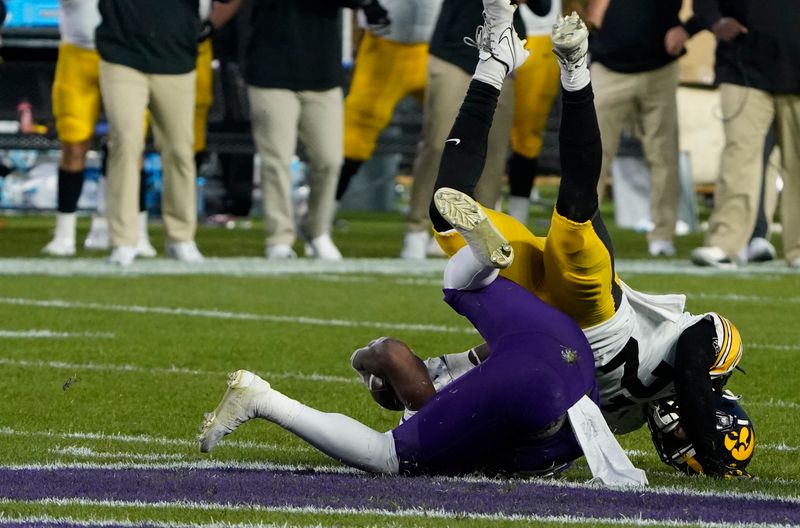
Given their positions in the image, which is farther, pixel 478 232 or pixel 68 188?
pixel 68 188

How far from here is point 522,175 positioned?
1247 cm

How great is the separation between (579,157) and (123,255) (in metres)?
6.18

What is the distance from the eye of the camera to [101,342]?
7461 millimetres

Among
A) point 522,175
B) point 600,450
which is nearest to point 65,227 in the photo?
point 522,175

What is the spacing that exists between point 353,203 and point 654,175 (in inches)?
365

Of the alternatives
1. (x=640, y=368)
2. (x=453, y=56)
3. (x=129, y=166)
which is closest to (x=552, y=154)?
(x=453, y=56)

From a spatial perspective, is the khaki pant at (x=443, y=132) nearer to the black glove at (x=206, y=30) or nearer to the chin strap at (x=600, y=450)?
the black glove at (x=206, y=30)

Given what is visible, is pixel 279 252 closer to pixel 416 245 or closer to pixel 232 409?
pixel 416 245

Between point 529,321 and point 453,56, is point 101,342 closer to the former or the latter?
point 529,321

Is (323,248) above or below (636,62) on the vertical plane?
below

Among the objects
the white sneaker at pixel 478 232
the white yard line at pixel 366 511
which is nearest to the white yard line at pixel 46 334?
the white sneaker at pixel 478 232

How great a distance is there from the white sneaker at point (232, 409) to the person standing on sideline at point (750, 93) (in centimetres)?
657

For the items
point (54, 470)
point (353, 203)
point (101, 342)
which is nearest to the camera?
point (54, 470)

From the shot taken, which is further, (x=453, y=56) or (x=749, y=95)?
(x=453, y=56)
